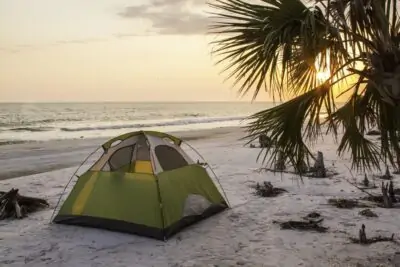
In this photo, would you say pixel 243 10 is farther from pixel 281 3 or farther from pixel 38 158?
pixel 38 158

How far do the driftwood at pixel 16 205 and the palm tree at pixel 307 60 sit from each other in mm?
4903

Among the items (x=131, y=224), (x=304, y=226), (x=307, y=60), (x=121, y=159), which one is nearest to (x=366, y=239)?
(x=304, y=226)

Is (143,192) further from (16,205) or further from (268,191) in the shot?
(268,191)

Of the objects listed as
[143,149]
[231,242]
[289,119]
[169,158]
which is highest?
[289,119]

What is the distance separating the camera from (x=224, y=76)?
471cm

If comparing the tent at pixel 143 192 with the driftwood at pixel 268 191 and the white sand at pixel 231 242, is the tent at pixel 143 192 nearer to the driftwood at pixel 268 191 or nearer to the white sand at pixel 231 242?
the white sand at pixel 231 242

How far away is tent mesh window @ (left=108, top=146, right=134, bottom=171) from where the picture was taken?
7157mm

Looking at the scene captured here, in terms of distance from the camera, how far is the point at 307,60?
462 centimetres

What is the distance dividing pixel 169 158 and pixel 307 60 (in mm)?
3418

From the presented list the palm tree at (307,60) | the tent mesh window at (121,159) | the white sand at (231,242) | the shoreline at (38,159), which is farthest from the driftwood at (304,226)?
the shoreline at (38,159)

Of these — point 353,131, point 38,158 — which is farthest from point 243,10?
point 38,158

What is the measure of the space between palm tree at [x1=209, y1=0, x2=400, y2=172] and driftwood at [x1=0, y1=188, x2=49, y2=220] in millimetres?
4903

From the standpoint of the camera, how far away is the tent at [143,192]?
6.38m

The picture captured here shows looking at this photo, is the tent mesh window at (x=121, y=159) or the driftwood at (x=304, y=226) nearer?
the driftwood at (x=304, y=226)
